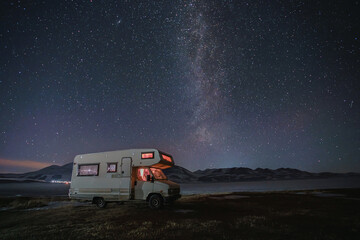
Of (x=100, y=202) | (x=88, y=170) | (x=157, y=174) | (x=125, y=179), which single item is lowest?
(x=100, y=202)

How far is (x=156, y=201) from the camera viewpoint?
1218 centimetres

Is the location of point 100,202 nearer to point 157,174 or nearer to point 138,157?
point 138,157

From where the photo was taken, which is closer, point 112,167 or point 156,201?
point 156,201

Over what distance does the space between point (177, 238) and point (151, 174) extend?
6532 mm

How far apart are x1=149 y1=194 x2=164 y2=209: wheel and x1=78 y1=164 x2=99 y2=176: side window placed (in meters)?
3.98

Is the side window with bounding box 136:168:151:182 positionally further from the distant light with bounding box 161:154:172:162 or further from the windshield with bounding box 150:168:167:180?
the distant light with bounding box 161:154:172:162

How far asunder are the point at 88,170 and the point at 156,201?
5.07 m

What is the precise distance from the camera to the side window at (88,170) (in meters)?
13.7

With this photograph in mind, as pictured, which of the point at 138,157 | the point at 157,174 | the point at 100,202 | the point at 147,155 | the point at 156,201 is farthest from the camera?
the point at 100,202

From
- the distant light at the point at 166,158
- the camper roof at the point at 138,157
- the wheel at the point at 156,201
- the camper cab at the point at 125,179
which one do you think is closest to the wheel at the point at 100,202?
the camper cab at the point at 125,179

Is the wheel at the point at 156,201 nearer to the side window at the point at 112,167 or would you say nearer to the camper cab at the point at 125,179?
the camper cab at the point at 125,179

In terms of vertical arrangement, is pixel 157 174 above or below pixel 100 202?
above

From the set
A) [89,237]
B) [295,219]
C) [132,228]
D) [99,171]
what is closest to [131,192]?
[99,171]

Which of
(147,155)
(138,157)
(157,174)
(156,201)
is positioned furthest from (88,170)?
(156,201)
